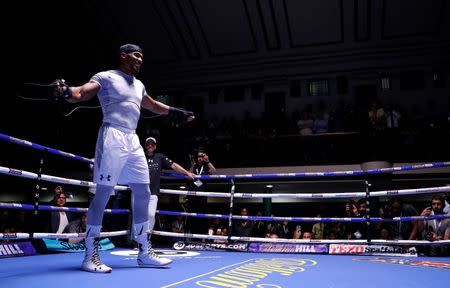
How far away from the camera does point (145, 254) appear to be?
2668mm

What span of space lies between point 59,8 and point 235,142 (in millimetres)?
8013

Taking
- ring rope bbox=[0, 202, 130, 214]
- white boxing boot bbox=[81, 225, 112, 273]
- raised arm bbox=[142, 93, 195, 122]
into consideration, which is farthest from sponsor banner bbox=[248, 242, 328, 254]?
white boxing boot bbox=[81, 225, 112, 273]

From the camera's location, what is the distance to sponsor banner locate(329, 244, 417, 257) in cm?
368

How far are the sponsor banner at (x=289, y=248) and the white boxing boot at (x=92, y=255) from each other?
2071 millimetres

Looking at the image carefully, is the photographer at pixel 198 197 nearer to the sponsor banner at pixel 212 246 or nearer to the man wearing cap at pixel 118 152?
the sponsor banner at pixel 212 246

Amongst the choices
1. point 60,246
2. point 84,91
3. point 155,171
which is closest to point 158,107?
point 84,91

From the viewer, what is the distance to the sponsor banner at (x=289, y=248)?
12.9 ft

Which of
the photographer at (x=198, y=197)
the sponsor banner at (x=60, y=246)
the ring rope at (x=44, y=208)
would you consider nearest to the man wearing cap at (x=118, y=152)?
the ring rope at (x=44, y=208)

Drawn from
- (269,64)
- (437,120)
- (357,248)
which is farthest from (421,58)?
(357,248)

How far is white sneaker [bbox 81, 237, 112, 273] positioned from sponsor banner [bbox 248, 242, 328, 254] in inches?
81.9

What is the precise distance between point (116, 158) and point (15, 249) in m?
1.64

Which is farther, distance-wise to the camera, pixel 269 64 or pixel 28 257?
pixel 269 64

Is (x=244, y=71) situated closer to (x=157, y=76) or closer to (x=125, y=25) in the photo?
(x=157, y=76)

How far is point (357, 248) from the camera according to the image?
386 cm
